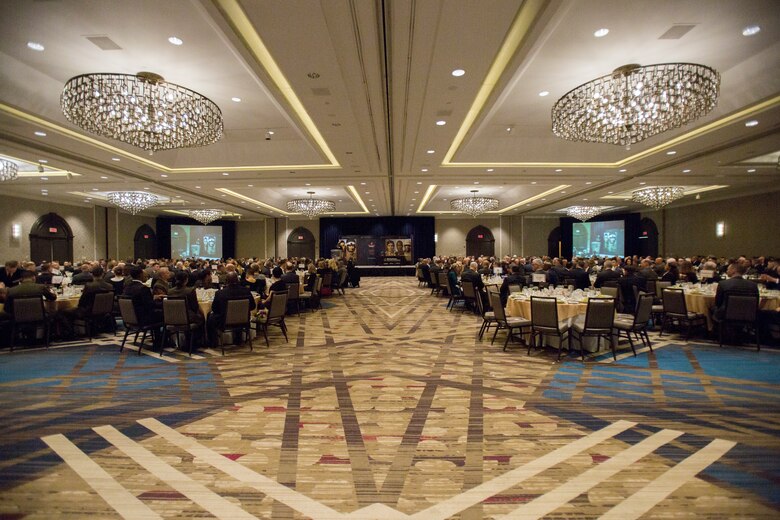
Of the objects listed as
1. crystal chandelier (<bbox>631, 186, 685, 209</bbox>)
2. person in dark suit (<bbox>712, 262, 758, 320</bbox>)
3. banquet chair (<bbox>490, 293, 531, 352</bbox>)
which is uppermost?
crystal chandelier (<bbox>631, 186, 685, 209</bbox>)

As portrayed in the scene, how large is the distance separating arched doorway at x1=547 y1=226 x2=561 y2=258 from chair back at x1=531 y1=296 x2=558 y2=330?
20.0 m

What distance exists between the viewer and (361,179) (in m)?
11.7

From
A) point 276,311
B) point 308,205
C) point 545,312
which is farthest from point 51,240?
point 545,312

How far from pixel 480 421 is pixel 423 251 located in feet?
67.5

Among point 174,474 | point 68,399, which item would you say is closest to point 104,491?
point 174,474

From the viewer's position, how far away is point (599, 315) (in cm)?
559

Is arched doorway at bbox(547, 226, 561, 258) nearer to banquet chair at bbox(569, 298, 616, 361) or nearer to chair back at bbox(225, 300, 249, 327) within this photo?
banquet chair at bbox(569, 298, 616, 361)

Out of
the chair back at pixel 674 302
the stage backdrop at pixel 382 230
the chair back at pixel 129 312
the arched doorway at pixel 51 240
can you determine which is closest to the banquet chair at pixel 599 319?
the chair back at pixel 674 302

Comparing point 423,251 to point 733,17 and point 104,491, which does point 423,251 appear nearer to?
point 733,17

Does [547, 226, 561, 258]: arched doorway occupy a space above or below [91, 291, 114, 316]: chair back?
above

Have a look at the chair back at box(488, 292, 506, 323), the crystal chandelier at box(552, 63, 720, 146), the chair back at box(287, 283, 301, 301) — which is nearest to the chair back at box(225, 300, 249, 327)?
the chair back at box(287, 283, 301, 301)

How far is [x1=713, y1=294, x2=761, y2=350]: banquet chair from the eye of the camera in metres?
5.97

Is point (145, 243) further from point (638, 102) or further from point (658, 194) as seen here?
point (658, 194)

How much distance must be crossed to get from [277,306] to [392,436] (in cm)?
410
